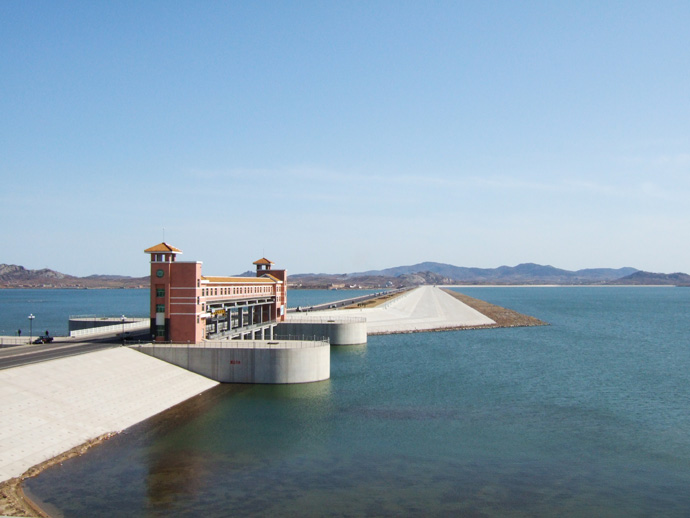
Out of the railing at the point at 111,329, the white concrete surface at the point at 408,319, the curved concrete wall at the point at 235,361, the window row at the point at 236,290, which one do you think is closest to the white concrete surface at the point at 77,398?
the curved concrete wall at the point at 235,361

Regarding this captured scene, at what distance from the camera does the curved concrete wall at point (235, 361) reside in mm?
59219

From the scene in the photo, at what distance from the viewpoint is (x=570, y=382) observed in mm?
64812

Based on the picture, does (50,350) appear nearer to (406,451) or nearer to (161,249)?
(161,249)

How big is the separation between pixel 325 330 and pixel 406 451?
2133 inches

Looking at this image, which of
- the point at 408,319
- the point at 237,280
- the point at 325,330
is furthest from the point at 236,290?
the point at 408,319

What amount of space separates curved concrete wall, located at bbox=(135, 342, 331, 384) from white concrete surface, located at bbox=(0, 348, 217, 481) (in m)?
1.12

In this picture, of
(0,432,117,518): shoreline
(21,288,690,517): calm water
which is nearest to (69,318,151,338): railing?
(21,288,690,517): calm water

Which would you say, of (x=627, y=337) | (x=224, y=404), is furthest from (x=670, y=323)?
(x=224, y=404)

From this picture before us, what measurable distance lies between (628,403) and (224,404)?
3544 cm

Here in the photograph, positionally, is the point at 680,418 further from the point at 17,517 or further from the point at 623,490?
the point at 17,517

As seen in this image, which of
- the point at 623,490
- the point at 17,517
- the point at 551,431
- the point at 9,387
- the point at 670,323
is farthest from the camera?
the point at 670,323

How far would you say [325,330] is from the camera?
9288cm

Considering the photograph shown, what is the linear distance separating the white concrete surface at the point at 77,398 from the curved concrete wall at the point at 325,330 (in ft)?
110

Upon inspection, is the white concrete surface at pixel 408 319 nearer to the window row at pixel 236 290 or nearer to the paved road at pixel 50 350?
the window row at pixel 236 290
